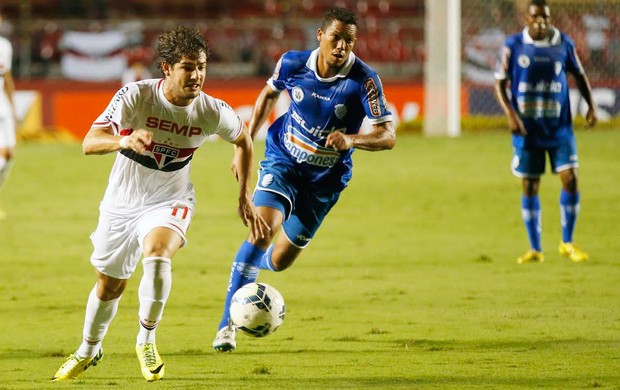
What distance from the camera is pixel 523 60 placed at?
11.5 metres

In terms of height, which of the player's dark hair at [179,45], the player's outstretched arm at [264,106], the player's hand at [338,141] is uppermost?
the player's dark hair at [179,45]

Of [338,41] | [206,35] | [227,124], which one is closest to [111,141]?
[227,124]

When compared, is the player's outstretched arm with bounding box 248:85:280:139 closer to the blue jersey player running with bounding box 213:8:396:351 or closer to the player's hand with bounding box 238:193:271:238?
the blue jersey player running with bounding box 213:8:396:351

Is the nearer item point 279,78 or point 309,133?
point 309,133

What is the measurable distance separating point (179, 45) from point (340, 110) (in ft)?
6.61

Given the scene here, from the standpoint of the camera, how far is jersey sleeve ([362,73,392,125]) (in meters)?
7.84

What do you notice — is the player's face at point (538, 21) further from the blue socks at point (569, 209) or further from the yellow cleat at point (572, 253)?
the yellow cleat at point (572, 253)

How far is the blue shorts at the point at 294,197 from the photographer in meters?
8.05

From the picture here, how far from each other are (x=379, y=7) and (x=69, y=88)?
27.3 ft

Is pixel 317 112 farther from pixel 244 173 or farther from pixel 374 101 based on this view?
pixel 244 173

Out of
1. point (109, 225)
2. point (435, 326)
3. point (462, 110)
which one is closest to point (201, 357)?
point (109, 225)

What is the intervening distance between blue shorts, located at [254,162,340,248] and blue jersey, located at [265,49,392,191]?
2.2 inches

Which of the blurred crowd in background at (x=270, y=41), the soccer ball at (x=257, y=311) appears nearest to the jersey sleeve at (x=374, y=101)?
the soccer ball at (x=257, y=311)

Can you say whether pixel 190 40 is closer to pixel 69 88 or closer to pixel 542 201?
pixel 542 201
